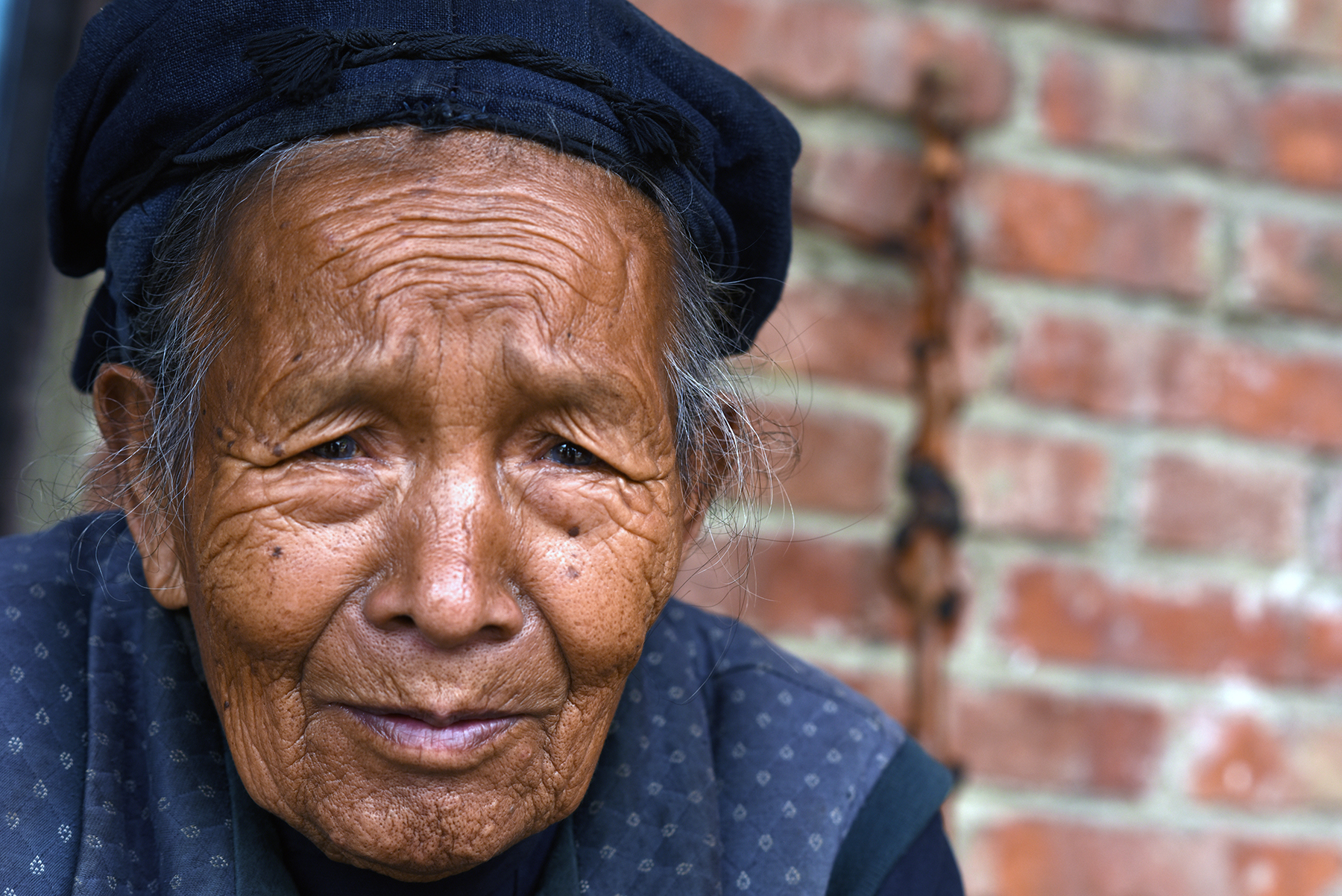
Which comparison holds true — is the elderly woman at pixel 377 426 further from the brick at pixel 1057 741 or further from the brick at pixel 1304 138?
the brick at pixel 1304 138

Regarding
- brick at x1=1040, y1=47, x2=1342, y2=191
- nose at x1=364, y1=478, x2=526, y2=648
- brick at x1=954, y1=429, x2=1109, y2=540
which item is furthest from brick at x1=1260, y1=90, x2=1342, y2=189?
nose at x1=364, y1=478, x2=526, y2=648

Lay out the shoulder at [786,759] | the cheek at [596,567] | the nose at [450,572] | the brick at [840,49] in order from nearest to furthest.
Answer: the nose at [450,572], the cheek at [596,567], the shoulder at [786,759], the brick at [840,49]

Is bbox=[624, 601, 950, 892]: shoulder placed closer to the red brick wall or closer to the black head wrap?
the red brick wall

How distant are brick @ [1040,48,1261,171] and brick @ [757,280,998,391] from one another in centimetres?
35

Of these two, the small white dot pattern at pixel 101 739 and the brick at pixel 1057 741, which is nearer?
the small white dot pattern at pixel 101 739

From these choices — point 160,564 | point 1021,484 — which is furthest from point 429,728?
point 1021,484

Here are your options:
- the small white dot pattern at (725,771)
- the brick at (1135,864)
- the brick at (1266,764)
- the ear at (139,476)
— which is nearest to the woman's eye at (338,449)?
the ear at (139,476)

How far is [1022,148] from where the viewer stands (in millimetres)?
1929

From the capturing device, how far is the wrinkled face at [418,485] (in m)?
1.13

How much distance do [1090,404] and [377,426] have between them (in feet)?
4.13

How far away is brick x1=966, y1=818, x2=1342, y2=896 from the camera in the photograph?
1920mm

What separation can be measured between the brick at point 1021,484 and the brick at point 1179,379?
0.29ft

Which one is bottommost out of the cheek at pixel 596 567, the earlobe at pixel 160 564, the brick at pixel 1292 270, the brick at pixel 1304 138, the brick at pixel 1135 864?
the brick at pixel 1135 864

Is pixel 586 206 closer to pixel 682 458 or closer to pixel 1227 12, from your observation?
pixel 682 458
